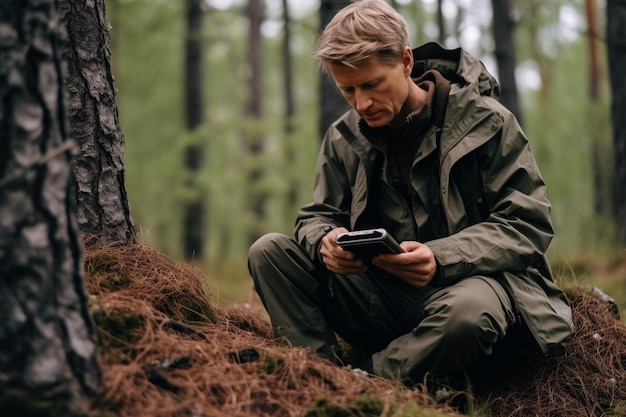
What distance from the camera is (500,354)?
348 centimetres

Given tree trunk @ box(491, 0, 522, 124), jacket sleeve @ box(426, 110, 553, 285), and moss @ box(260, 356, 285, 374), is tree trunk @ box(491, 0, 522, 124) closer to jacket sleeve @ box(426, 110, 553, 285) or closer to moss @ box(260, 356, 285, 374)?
jacket sleeve @ box(426, 110, 553, 285)

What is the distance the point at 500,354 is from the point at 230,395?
5.19ft

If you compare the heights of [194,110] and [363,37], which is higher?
[363,37]

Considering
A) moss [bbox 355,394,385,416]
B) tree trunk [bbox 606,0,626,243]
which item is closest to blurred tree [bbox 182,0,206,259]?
tree trunk [bbox 606,0,626,243]

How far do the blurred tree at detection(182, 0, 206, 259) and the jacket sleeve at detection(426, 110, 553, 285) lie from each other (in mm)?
10346

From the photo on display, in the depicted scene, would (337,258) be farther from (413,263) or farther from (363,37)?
(363,37)

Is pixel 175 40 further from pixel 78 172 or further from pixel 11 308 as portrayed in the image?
pixel 11 308

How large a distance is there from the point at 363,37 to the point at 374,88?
0.25 meters

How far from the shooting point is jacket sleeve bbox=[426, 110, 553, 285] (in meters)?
3.17

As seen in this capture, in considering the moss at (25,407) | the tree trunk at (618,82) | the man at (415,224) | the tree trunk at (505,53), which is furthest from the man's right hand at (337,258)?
the tree trunk at (505,53)

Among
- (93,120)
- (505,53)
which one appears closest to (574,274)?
(93,120)

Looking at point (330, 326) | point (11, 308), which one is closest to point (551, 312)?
point (330, 326)

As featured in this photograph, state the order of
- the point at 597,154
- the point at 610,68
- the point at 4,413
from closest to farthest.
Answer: the point at 4,413 → the point at 610,68 → the point at 597,154

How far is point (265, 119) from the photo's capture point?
16891 millimetres
